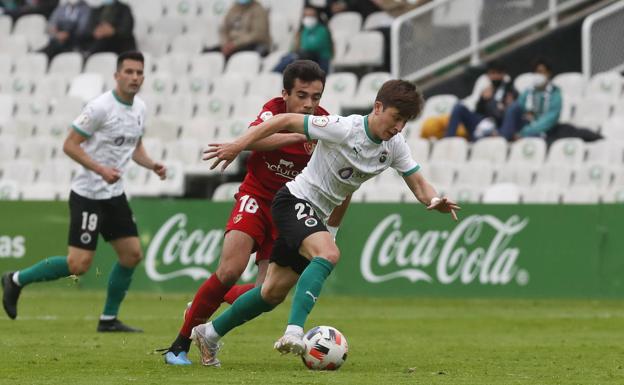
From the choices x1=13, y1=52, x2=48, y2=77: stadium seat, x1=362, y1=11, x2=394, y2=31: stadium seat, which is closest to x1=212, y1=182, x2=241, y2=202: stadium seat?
x1=362, y1=11, x2=394, y2=31: stadium seat

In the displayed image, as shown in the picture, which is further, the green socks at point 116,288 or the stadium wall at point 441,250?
the stadium wall at point 441,250

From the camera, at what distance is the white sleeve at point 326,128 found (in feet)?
28.5

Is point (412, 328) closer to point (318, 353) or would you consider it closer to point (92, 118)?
point (92, 118)

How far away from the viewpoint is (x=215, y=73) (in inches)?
913

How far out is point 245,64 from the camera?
22.7 m

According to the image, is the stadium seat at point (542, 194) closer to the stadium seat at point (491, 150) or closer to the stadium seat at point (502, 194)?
the stadium seat at point (502, 194)

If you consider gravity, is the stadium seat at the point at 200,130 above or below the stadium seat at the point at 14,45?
below

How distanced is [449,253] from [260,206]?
8.12 meters

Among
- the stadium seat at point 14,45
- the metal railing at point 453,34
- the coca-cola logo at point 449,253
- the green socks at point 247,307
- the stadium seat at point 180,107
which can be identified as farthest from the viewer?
the stadium seat at point 14,45

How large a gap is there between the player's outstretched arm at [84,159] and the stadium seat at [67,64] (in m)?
12.0

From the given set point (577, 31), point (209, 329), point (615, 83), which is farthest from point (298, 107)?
point (577, 31)

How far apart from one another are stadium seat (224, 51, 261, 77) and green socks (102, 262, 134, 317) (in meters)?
10.3

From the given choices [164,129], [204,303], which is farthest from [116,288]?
[164,129]

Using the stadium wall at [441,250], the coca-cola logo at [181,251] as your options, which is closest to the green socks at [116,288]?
the stadium wall at [441,250]
